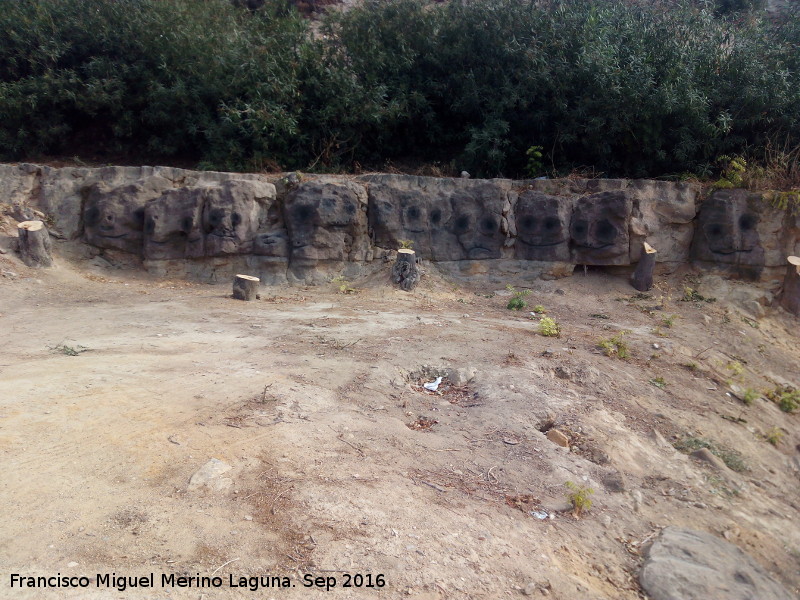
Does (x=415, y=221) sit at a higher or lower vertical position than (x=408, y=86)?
lower

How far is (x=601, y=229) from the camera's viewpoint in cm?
1062

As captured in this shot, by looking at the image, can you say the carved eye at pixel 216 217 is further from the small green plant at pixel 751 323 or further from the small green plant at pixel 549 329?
the small green plant at pixel 751 323

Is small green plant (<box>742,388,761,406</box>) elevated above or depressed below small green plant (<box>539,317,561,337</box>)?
below

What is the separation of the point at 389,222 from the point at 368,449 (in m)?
6.77

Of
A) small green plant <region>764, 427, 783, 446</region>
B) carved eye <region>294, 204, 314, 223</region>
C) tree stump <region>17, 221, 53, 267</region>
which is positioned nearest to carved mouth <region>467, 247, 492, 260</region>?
carved eye <region>294, 204, 314, 223</region>

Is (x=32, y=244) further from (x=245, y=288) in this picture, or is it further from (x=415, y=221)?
(x=415, y=221)

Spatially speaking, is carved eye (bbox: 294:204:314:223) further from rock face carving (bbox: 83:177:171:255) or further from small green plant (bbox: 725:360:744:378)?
small green plant (bbox: 725:360:744:378)

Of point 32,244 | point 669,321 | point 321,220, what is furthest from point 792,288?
point 32,244

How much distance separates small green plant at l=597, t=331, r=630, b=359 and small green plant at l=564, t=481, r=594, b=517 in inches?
133

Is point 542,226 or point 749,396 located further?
point 542,226

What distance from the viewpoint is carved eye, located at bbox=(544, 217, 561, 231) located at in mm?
10680

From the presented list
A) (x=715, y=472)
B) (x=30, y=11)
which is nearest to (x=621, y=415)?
(x=715, y=472)

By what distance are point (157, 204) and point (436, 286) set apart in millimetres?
4976

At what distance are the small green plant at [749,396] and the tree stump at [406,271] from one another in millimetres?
4943
